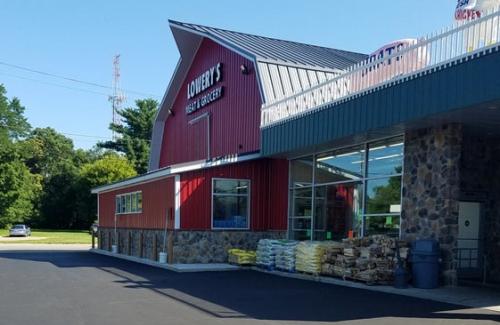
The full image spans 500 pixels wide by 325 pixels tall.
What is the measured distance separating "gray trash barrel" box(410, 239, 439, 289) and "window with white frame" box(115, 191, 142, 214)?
1341cm

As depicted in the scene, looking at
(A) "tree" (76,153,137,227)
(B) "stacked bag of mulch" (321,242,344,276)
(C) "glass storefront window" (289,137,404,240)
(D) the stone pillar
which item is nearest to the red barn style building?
(C) "glass storefront window" (289,137,404,240)

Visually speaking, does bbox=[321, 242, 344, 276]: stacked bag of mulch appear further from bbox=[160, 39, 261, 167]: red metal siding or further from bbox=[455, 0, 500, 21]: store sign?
bbox=[160, 39, 261, 167]: red metal siding

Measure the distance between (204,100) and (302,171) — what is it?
8.22 meters

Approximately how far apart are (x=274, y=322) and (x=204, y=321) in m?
1.09

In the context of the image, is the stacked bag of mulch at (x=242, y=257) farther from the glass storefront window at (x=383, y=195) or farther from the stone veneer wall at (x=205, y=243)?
the glass storefront window at (x=383, y=195)

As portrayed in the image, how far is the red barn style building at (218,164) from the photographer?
1895 centimetres

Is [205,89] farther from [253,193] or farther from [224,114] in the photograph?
[253,193]

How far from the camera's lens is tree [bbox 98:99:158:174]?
66.3m

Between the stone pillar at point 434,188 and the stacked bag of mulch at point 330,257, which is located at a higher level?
the stone pillar at point 434,188

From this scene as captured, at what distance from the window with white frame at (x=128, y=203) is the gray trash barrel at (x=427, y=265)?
44.0 ft

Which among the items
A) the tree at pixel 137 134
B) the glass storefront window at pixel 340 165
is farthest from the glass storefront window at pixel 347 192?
the tree at pixel 137 134

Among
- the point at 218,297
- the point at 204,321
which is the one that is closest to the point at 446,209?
the point at 218,297

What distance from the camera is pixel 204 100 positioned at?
25625mm

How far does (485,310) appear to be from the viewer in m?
9.59
